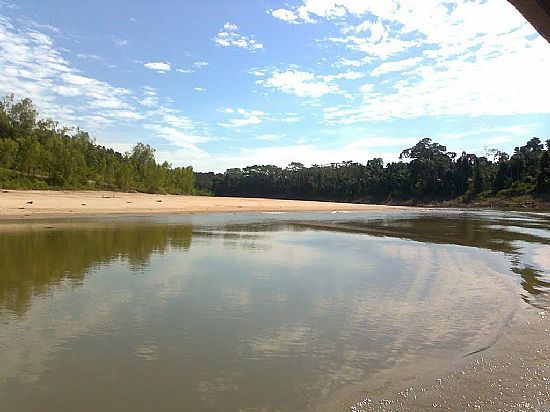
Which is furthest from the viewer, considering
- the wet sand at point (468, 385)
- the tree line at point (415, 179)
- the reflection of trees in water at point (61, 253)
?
the tree line at point (415, 179)

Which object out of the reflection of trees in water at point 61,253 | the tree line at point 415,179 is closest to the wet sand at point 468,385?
the reflection of trees in water at point 61,253

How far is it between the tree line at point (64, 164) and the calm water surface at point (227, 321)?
179ft

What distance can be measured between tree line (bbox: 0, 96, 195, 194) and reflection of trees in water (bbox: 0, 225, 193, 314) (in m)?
43.8

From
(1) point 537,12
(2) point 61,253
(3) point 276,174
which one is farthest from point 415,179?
(1) point 537,12

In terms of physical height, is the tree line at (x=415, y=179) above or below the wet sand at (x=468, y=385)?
above

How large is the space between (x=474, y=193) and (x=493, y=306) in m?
122

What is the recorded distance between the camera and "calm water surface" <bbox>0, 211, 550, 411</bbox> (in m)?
5.73

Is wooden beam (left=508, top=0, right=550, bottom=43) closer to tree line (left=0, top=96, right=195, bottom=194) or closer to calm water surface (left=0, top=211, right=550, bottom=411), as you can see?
calm water surface (left=0, top=211, right=550, bottom=411)

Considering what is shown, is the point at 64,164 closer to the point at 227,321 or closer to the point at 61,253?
the point at 61,253

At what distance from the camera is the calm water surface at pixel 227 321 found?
5.73 meters

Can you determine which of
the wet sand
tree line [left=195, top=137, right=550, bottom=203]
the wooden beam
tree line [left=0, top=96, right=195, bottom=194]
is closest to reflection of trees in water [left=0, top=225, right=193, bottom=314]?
the wet sand

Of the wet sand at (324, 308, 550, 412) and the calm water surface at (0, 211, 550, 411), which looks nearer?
the wet sand at (324, 308, 550, 412)

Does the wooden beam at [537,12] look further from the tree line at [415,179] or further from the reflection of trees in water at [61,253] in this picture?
the tree line at [415,179]

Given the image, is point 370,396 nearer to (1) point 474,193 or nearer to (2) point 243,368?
(2) point 243,368
